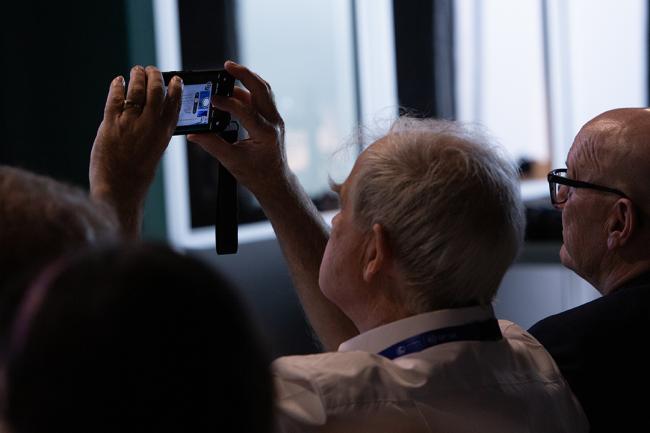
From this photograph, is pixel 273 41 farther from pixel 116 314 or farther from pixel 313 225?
pixel 116 314

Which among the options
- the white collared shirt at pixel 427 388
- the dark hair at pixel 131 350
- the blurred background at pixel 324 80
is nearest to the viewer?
the dark hair at pixel 131 350

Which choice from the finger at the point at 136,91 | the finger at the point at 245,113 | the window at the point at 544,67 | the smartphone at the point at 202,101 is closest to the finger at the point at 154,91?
the finger at the point at 136,91

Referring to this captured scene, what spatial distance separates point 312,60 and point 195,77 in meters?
3.30

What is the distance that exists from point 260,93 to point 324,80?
3.23m

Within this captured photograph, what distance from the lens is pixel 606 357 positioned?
1.57m

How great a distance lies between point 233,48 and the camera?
4.27m

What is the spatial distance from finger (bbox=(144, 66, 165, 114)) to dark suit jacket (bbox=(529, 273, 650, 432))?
71 centimetres

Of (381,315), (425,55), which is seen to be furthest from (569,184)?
(425,55)

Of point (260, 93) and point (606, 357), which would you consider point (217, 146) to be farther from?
point (606, 357)

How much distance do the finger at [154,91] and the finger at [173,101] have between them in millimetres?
21

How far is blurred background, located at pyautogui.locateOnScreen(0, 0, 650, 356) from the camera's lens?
3.76 m

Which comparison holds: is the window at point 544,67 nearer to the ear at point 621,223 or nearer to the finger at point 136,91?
the ear at point 621,223

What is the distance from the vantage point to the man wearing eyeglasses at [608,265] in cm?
156

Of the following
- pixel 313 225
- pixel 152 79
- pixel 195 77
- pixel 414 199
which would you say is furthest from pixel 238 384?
pixel 313 225
